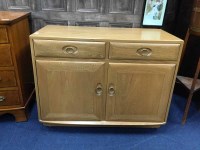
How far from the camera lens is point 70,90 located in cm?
124

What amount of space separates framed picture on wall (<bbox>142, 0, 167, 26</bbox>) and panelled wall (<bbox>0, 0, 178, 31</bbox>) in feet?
0.14

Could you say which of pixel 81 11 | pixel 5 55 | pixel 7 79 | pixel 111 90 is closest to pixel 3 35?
pixel 5 55

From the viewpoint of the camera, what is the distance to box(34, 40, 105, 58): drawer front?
1.11 m

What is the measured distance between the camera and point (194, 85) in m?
1.38

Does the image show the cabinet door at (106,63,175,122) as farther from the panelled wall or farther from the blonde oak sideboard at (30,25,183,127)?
the panelled wall

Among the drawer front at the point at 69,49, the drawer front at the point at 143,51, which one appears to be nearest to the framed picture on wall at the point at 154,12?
the drawer front at the point at 143,51

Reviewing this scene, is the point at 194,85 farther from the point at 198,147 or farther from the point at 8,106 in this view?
the point at 8,106

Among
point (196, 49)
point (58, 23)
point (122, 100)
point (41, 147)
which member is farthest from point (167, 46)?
point (41, 147)

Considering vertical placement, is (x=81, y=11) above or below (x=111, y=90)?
above

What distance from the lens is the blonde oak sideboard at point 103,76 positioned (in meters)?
1.12

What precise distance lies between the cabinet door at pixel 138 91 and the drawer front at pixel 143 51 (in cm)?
5

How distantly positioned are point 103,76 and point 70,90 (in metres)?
0.24

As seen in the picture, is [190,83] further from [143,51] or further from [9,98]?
[9,98]

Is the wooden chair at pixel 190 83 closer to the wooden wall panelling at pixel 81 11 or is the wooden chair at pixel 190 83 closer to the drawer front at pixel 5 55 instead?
the wooden wall panelling at pixel 81 11
